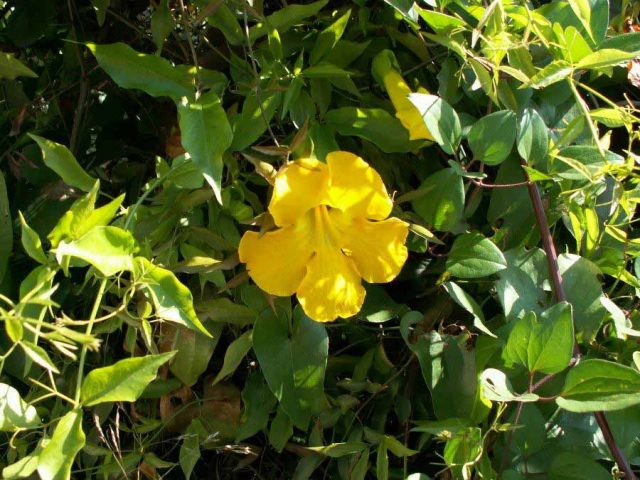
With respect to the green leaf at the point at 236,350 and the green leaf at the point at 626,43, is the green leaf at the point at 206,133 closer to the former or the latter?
the green leaf at the point at 236,350

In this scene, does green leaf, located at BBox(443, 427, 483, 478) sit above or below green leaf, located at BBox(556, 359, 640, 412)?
below

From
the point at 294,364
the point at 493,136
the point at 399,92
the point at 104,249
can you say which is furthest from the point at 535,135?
the point at 104,249

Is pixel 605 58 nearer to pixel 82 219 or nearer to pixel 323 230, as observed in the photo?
pixel 323 230

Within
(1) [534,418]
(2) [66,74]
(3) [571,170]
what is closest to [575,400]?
(1) [534,418]

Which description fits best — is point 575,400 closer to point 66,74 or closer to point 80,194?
point 80,194

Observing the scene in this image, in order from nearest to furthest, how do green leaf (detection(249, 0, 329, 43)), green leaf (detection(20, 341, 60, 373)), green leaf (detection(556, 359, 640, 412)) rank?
green leaf (detection(20, 341, 60, 373))
green leaf (detection(556, 359, 640, 412))
green leaf (detection(249, 0, 329, 43))

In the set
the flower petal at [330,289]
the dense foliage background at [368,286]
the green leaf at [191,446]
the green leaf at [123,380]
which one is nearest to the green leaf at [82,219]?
the dense foliage background at [368,286]

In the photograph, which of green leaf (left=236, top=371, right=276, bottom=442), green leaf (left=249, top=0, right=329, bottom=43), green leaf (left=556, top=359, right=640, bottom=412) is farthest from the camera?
green leaf (left=236, top=371, right=276, bottom=442)

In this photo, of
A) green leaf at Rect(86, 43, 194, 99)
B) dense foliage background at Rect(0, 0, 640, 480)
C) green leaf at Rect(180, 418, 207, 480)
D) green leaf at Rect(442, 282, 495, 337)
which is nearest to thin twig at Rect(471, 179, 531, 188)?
dense foliage background at Rect(0, 0, 640, 480)

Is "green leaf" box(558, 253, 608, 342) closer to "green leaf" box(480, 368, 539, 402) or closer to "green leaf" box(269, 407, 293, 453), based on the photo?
"green leaf" box(480, 368, 539, 402)
